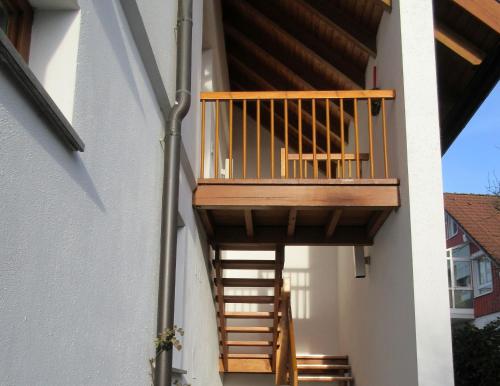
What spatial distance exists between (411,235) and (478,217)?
13591mm

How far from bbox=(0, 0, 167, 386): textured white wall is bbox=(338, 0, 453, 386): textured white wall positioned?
2015 millimetres

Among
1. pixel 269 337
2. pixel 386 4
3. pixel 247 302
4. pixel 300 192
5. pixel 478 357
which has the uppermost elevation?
pixel 386 4

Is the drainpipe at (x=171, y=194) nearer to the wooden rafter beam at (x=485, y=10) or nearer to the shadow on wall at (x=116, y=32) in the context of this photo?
the shadow on wall at (x=116, y=32)

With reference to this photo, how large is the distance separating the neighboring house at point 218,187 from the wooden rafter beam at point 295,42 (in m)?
0.03

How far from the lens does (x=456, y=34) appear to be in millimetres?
6055

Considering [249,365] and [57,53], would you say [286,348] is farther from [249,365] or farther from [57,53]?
[57,53]

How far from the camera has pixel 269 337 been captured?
368 inches

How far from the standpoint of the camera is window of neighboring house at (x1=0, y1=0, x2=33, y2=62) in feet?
7.57

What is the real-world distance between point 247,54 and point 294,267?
3.21 meters

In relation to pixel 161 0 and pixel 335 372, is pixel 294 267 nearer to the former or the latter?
pixel 335 372

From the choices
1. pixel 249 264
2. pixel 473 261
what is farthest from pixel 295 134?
pixel 473 261

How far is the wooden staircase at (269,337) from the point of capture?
6660 millimetres

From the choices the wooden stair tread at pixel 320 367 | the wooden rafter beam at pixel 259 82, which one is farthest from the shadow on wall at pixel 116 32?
the wooden rafter beam at pixel 259 82

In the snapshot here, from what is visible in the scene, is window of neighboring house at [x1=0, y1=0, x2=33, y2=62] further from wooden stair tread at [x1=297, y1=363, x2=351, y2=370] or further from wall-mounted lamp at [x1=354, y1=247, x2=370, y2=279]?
wooden stair tread at [x1=297, y1=363, x2=351, y2=370]
